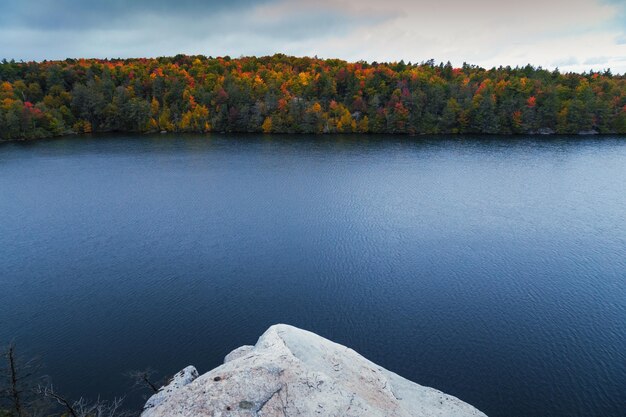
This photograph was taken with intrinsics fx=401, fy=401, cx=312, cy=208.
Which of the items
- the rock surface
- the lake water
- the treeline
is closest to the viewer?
the rock surface

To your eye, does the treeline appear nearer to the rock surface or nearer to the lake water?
the lake water

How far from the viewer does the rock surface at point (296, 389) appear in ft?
44.6

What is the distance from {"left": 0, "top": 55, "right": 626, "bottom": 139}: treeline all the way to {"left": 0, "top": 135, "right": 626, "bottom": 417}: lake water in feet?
197

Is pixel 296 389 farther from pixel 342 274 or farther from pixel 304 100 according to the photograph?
pixel 304 100

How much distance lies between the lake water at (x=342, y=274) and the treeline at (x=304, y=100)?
60089 millimetres

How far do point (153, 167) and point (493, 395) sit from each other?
74632mm

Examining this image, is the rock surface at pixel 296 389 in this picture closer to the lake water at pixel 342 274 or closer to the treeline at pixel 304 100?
the lake water at pixel 342 274

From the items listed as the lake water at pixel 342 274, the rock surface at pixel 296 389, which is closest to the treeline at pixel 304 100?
the lake water at pixel 342 274

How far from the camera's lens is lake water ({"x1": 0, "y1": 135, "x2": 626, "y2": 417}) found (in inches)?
1046

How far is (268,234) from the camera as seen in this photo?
154 feet

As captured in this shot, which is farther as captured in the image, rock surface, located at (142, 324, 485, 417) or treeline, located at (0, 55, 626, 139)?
treeline, located at (0, 55, 626, 139)

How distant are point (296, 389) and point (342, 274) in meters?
23.5

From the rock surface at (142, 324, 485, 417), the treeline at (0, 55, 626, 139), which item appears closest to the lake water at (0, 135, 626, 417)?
the rock surface at (142, 324, 485, 417)

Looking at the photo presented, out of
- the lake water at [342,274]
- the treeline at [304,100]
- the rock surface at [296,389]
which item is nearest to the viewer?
the rock surface at [296,389]
